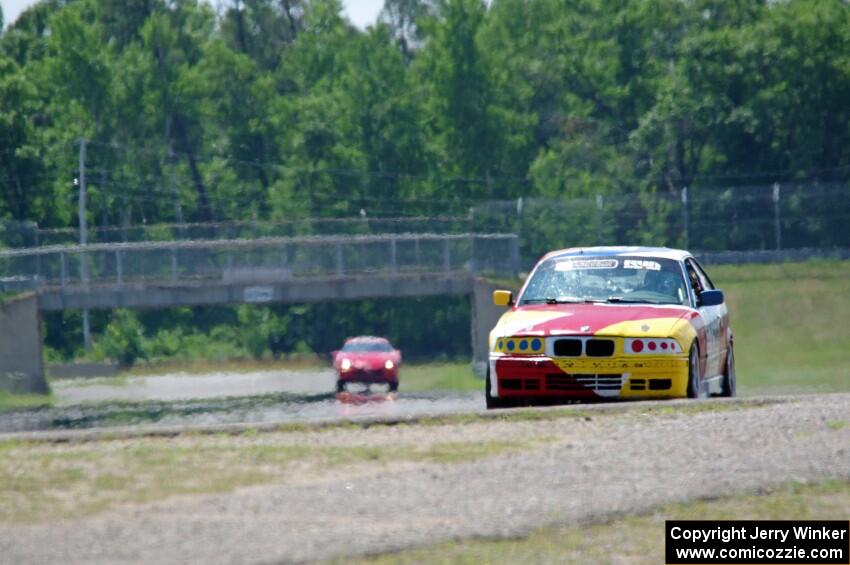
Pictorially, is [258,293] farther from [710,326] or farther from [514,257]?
[710,326]

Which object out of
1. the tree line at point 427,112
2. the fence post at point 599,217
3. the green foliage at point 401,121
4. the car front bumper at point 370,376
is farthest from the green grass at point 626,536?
the tree line at point 427,112

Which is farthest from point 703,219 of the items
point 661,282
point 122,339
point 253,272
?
point 661,282

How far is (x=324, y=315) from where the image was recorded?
7262 centimetres

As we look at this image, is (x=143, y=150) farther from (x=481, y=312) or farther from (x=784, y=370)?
(x=784, y=370)

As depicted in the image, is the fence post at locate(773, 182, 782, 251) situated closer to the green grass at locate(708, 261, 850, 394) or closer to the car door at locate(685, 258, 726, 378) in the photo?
the green grass at locate(708, 261, 850, 394)

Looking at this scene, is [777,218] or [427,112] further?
[427,112]

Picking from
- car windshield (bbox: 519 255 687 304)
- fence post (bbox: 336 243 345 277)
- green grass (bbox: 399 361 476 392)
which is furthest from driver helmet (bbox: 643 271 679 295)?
fence post (bbox: 336 243 345 277)

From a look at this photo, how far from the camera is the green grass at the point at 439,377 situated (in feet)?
121

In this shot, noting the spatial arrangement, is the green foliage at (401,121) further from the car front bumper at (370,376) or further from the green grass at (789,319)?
the car front bumper at (370,376)

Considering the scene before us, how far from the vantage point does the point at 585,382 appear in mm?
13367

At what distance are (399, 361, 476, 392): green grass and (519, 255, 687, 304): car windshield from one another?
2029 cm

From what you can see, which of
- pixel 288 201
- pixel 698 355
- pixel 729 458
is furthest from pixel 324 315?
pixel 729 458

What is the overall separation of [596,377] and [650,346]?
50 cm

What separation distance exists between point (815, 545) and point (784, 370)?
28.9 meters
